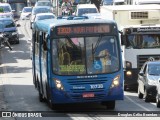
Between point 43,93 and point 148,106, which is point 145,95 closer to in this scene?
point 148,106

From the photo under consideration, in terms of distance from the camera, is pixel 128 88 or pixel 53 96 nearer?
pixel 53 96

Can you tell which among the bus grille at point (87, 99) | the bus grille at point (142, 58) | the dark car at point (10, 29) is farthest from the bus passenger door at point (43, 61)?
the dark car at point (10, 29)

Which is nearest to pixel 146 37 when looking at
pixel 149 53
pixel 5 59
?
pixel 149 53

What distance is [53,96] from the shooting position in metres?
21.5

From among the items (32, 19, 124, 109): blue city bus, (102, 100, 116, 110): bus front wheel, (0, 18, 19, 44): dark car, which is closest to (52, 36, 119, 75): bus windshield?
(32, 19, 124, 109): blue city bus

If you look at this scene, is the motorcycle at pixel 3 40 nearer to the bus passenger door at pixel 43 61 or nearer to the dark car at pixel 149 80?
the dark car at pixel 149 80

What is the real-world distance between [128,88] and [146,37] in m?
2.42

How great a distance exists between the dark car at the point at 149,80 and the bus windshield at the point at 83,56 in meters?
3.39

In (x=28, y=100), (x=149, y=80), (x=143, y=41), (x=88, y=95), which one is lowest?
(x=28, y=100)

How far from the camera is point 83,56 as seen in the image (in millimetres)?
21734

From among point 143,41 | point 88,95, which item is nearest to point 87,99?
point 88,95

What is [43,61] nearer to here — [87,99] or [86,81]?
[86,81]

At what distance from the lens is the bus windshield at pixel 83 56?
71.1 ft

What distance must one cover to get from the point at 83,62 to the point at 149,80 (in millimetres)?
4375
